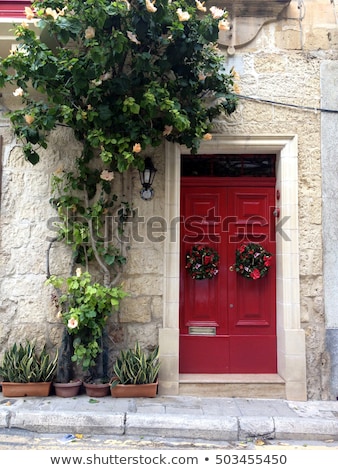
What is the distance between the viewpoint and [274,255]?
4.89 meters

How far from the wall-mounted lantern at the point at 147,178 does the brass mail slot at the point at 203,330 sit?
5.51ft

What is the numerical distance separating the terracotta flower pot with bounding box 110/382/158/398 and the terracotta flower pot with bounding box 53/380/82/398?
16.4 inches

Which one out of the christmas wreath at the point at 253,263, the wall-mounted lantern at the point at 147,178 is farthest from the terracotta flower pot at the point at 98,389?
the wall-mounted lantern at the point at 147,178

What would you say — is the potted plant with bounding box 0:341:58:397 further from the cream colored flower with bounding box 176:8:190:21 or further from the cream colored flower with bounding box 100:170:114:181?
the cream colored flower with bounding box 176:8:190:21

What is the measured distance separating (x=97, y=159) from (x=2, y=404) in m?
2.89

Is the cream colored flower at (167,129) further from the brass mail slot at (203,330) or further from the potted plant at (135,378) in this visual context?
the potted plant at (135,378)

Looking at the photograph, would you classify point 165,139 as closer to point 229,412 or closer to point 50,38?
point 50,38

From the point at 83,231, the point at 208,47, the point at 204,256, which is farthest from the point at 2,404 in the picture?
the point at 208,47

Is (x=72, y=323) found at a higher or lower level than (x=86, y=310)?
lower

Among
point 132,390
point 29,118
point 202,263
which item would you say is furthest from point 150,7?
point 132,390

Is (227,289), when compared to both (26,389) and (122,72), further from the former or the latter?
(122,72)

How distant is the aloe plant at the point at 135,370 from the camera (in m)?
4.29

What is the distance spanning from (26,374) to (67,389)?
0.48 metres

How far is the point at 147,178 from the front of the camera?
15.2 ft
